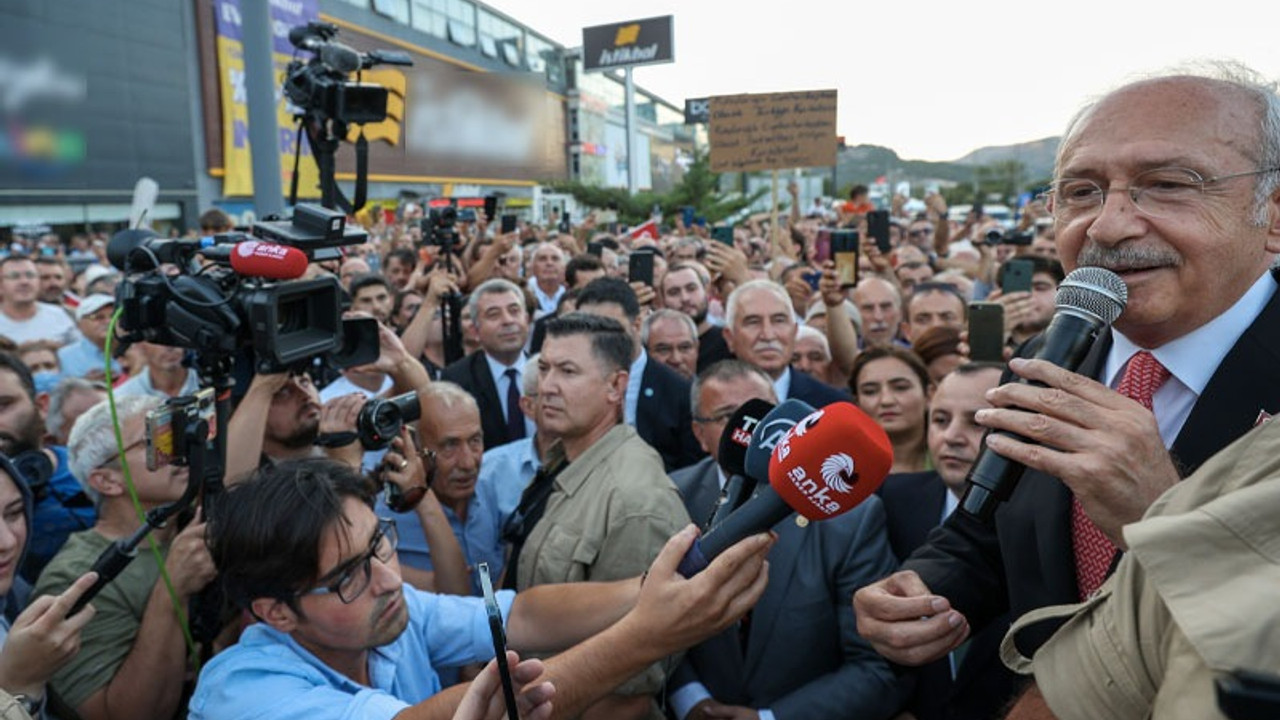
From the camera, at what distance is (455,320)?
5.56 meters

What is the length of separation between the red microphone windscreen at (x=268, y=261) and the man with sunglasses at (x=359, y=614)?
0.60m

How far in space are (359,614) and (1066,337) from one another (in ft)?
4.75

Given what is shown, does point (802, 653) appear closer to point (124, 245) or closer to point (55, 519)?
point (124, 245)

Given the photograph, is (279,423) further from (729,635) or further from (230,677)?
(729,635)

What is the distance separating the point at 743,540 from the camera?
1.52 meters

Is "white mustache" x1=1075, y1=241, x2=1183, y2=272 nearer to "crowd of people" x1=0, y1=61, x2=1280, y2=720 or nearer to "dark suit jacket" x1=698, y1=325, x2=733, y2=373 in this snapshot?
"crowd of people" x1=0, y1=61, x2=1280, y2=720

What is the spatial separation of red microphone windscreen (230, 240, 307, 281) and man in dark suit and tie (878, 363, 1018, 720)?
6.20 ft

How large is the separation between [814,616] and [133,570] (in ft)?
5.99

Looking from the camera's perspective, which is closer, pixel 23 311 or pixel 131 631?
pixel 131 631

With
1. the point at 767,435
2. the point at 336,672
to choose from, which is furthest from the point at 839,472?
the point at 336,672

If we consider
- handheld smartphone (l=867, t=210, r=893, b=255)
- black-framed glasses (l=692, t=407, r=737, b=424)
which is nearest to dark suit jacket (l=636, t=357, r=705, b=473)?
black-framed glasses (l=692, t=407, r=737, b=424)

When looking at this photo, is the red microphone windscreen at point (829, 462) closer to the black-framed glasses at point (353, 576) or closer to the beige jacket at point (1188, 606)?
the beige jacket at point (1188, 606)

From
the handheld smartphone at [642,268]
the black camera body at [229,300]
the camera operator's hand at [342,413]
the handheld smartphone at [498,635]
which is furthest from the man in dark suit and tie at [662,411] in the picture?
the handheld smartphone at [498,635]

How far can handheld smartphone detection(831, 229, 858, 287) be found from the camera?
4.80 m
